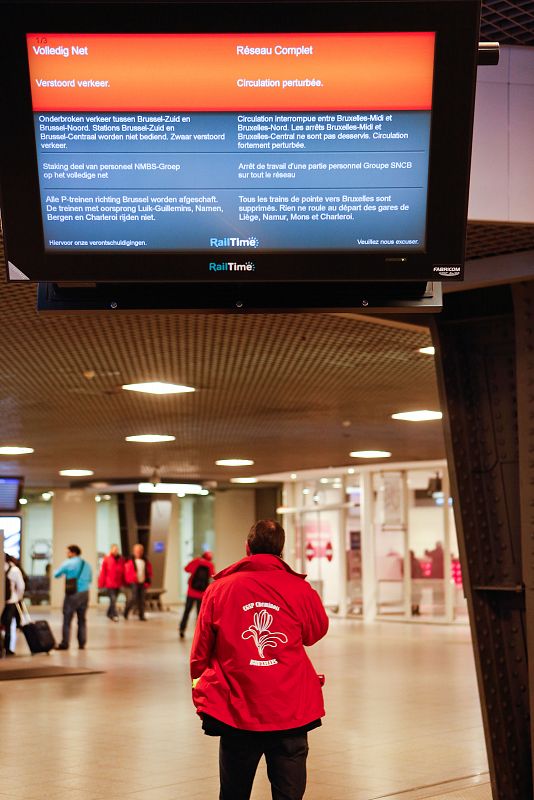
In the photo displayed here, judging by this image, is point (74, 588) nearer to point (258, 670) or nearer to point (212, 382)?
point (212, 382)

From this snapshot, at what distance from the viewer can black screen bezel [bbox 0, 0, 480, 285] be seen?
3787mm

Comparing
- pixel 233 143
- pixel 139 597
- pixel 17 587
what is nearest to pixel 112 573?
pixel 139 597

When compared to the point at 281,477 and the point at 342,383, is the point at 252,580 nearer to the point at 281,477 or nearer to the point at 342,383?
the point at 342,383

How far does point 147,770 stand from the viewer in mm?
9086

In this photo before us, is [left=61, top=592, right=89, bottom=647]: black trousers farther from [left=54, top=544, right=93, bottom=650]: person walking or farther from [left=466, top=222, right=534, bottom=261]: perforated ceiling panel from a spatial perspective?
[left=466, top=222, right=534, bottom=261]: perforated ceiling panel

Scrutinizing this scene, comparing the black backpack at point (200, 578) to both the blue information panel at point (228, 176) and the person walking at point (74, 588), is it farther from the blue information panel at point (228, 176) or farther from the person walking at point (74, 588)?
the blue information panel at point (228, 176)

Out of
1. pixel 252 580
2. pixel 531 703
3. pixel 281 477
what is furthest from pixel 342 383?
pixel 281 477

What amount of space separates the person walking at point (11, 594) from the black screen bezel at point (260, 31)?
1530cm

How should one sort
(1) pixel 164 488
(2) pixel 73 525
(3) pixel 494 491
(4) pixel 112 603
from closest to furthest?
(3) pixel 494 491 < (1) pixel 164 488 < (4) pixel 112 603 < (2) pixel 73 525

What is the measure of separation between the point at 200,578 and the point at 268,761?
18.0m

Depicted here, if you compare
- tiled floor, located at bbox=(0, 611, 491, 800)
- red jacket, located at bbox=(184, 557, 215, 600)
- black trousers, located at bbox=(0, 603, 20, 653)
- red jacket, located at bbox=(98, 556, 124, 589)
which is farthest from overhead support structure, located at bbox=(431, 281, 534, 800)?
red jacket, located at bbox=(98, 556, 124, 589)

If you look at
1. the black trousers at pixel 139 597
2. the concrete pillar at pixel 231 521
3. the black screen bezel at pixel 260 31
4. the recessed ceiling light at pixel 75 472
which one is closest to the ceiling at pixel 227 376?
the black screen bezel at pixel 260 31

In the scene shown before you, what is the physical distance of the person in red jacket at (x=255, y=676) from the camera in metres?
4.72

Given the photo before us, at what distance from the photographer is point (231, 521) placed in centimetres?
4034
